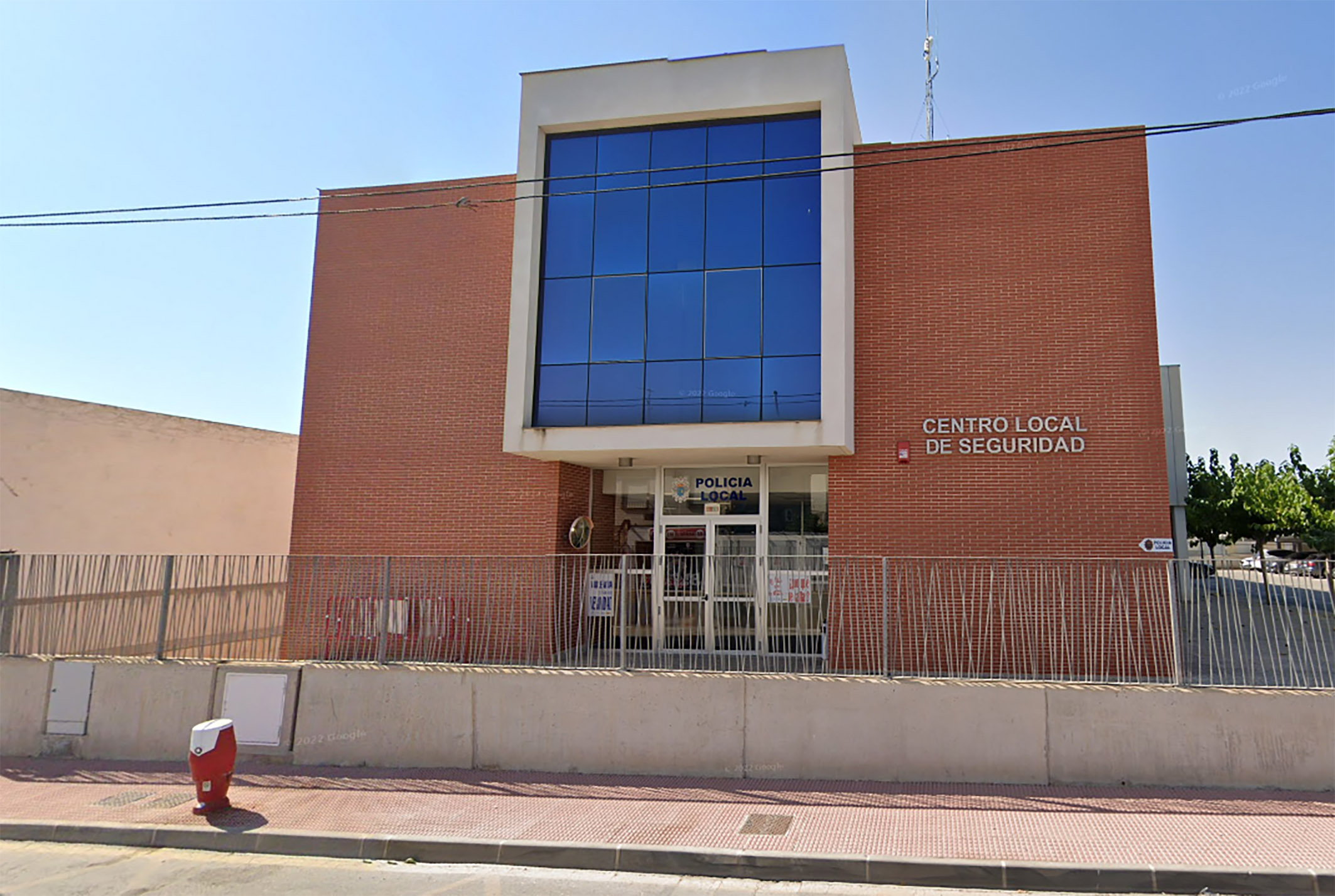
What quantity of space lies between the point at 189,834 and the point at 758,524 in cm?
868

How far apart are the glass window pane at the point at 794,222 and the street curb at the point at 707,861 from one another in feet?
28.1

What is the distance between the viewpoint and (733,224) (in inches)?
500

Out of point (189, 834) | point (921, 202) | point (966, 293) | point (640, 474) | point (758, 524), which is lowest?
point (189, 834)

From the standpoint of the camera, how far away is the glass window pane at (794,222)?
12422 millimetres

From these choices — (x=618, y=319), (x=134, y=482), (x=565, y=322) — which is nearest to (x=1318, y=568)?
(x=618, y=319)

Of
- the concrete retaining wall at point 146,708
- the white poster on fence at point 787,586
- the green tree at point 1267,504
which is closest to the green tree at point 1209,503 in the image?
the green tree at point 1267,504

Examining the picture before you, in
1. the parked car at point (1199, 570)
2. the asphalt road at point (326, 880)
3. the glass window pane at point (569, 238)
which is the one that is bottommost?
the asphalt road at point (326, 880)

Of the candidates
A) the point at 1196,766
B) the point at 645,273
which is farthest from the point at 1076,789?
the point at 645,273

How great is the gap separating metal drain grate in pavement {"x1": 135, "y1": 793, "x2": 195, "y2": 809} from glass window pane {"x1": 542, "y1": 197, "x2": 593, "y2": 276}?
8505 millimetres

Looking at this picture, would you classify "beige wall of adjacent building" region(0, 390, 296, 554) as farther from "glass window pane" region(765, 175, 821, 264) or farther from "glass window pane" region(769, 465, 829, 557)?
"glass window pane" region(765, 175, 821, 264)

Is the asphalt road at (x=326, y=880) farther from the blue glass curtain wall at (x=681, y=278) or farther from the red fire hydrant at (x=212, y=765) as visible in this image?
the blue glass curtain wall at (x=681, y=278)

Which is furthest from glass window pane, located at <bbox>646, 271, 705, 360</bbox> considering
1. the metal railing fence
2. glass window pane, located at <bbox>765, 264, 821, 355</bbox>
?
the metal railing fence

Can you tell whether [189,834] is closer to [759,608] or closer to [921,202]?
[759,608]

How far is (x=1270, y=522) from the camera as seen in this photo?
39.3 meters
